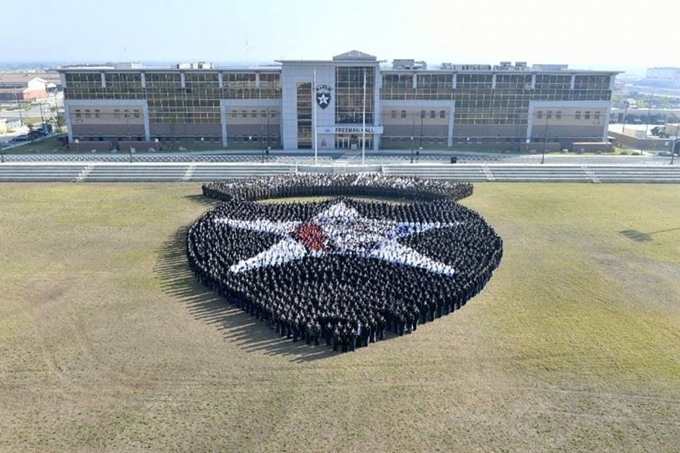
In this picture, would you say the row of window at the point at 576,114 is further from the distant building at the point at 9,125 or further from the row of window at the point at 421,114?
the distant building at the point at 9,125

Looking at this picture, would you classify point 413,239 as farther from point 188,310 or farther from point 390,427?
point 390,427

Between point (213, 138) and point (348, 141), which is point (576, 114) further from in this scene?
point (213, 138)

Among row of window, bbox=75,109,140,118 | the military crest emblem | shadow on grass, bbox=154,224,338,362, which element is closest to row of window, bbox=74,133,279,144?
row of window, bbox=75,109,140,118

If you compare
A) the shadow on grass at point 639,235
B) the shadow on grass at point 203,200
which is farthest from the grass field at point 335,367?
the shadow on grass at point 203,200

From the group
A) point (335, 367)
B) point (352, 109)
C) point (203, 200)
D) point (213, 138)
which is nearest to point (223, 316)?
point (335, 367)

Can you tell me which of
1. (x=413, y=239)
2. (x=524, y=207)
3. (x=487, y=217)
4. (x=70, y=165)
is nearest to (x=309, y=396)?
(x=413, y=239)
